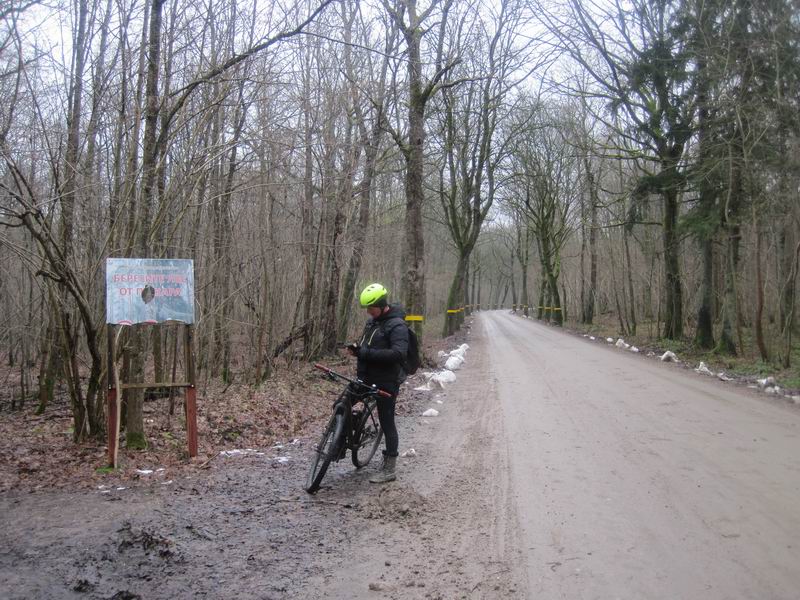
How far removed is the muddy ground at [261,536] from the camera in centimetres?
373

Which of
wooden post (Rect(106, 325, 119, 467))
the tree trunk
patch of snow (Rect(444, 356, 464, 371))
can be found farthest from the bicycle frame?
the tree trunk

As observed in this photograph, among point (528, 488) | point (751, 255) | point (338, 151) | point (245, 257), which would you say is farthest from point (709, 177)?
point (528, 488)

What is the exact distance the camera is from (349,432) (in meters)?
5.88

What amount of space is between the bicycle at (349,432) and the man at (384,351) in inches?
4.6

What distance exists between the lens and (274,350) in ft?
41.6

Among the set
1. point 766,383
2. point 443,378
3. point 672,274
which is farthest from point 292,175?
point 672,274

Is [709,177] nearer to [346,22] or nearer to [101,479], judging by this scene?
[346,22]

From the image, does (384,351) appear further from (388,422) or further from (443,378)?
(443,378)

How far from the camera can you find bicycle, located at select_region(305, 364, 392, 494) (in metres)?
5.61

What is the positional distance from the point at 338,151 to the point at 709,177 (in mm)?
10359

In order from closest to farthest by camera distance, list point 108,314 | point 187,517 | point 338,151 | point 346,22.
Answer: point 187,517 → point 108,314 → point 338,151 → point 346,22

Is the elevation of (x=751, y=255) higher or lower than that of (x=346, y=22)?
lower

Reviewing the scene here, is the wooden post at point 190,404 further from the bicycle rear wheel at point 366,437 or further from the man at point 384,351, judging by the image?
the man at point 384,351

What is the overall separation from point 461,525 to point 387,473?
131cm
